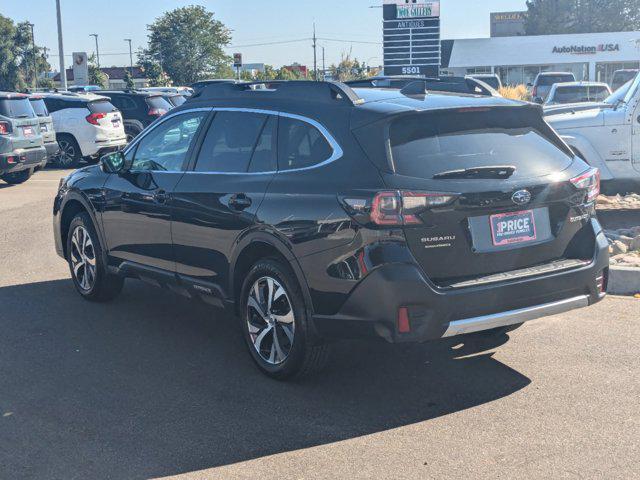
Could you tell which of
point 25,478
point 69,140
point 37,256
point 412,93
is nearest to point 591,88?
point 69,140

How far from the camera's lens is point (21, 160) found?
53.7ft

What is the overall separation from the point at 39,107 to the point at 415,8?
47.6ft

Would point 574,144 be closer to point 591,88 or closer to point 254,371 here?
point 254,371

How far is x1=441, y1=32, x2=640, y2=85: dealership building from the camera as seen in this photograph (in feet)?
201

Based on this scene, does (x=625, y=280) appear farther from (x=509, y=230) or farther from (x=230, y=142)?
(x=230, y=142)

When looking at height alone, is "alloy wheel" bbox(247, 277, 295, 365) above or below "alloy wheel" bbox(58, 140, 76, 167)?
below

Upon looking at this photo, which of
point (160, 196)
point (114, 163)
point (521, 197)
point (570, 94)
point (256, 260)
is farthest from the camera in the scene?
point (570, 94)

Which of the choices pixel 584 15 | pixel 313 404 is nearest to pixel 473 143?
pixel 313 404

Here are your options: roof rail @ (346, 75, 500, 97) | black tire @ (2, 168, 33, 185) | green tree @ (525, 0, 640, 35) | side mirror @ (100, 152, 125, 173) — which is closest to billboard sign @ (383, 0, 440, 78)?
black tire @ (2, 168, 33, 185)

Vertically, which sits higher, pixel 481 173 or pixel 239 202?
pixel 481 173

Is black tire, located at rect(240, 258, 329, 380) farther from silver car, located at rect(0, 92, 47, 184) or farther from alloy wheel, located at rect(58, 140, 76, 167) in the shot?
alloy wheel, located at rect(58, 140, 76, 167)

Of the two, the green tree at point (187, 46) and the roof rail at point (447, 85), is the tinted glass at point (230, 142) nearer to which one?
the roof rail at point (447, 85)

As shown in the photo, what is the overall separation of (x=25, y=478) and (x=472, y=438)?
2.22 m

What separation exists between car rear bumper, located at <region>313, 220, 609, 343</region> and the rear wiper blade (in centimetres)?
56
